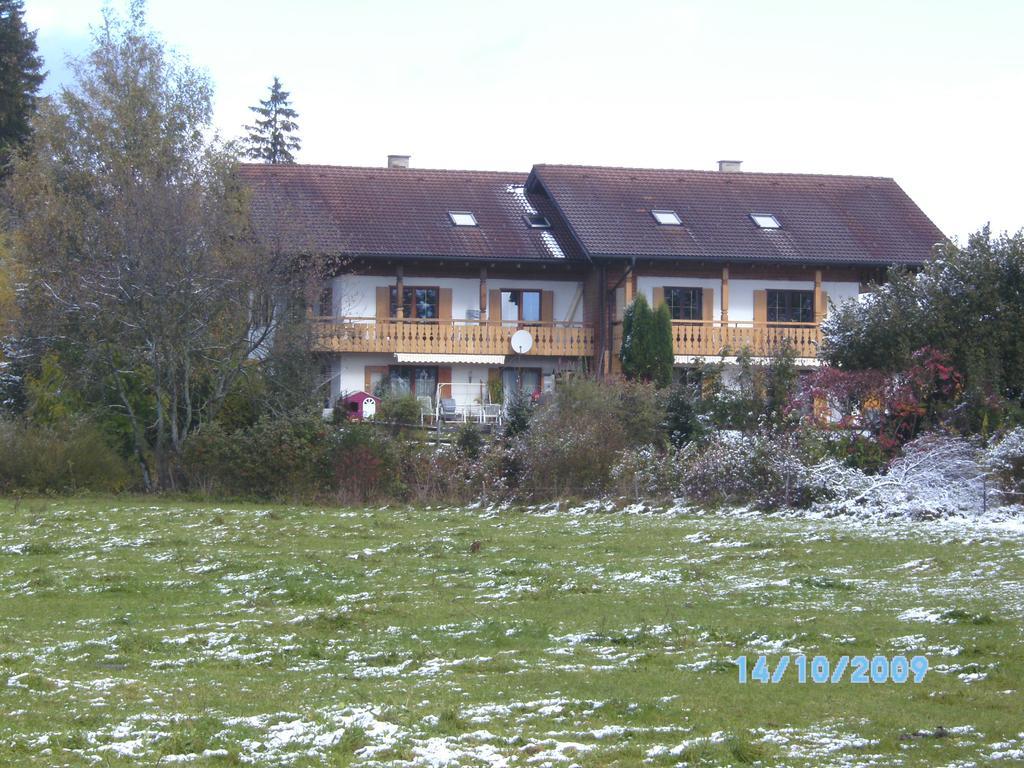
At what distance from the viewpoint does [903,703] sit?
7.71m

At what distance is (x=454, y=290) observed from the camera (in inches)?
1623

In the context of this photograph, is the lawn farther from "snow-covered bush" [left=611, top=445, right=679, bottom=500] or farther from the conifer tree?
the conifer tree

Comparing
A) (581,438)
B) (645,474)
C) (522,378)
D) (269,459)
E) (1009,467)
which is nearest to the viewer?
(1009,467)

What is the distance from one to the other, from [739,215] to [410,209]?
10817 mm

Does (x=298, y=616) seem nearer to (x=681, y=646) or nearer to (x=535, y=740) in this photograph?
(x=681, y=646)

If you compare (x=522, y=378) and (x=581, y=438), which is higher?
(x=522, y=378)

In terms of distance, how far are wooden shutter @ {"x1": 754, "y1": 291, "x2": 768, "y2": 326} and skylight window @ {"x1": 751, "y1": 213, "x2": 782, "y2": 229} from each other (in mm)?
2243

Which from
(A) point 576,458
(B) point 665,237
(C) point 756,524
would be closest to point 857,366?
(A) point 576,458

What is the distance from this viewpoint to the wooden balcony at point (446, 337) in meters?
38.8

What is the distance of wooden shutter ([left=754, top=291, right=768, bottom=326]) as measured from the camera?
137ft

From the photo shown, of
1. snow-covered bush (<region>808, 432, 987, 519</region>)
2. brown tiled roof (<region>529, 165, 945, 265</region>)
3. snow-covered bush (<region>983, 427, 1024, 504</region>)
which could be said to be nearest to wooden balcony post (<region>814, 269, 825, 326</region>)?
brown tiled roof (<region>529, 165, 945, 265</region>)

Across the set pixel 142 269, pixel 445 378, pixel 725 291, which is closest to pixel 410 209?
pixel 445 378

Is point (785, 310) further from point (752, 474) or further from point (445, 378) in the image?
point (752, 474)

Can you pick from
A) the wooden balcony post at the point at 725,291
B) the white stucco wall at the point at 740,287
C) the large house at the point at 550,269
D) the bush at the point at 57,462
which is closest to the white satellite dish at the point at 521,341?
the large house at the point at 550,269
